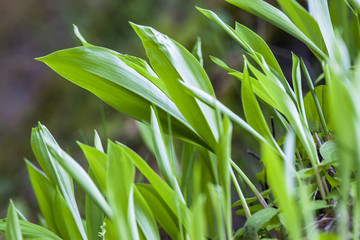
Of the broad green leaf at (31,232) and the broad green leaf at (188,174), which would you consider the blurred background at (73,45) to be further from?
the broad green leaf at (31,232)

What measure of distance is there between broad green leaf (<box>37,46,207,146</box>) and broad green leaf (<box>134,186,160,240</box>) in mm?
54

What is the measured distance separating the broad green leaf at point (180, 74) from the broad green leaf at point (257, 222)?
7 centimetres

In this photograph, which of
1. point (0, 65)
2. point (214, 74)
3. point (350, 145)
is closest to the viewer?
point (350, 145)

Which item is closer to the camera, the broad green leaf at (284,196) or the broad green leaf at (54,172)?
the broad green leaf at (284,196)

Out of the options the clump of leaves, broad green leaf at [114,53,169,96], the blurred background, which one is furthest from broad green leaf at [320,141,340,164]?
the blurred background

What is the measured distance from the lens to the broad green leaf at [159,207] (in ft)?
0.95

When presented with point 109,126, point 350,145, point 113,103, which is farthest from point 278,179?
point 109,126

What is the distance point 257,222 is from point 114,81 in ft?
0.41

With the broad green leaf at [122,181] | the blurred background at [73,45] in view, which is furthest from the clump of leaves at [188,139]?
the blurred background at [73,45]

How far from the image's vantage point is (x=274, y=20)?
292mm

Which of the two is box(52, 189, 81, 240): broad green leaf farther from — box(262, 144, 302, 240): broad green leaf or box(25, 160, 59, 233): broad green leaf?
box(262, 144, 302, 240): broad green leaf

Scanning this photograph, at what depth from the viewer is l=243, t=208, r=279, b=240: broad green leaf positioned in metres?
0.21

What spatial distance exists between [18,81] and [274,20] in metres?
2.65

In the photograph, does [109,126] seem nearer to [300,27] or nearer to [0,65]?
[300,27]
